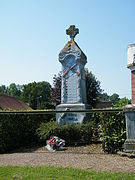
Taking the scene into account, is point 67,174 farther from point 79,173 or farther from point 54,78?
point 54,78

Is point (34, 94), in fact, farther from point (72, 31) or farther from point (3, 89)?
point (72, 31)

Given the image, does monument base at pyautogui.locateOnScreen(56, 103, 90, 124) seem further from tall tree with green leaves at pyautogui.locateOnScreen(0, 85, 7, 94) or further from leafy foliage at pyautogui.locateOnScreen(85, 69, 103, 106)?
tall tree with green leaves at pyautogui.locateOnScreen(0, 85, 7, 94)

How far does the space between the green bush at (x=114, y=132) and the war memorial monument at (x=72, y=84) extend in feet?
12.2

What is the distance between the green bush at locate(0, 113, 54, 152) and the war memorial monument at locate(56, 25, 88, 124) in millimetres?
1312

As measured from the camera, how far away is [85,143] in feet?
31.7

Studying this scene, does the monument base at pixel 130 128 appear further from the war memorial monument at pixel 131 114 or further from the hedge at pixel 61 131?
the hedge at pixel 61 131

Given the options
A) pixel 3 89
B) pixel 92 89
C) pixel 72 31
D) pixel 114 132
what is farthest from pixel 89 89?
pixel 3 89

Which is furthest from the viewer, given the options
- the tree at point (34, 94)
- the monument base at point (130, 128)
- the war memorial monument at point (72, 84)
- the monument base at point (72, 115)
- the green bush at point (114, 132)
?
the tree at point (34, 94)

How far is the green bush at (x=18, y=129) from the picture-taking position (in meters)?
8.59

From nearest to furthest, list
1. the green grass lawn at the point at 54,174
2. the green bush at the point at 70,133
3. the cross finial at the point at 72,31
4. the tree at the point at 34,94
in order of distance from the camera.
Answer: the green grass lawn at the point at 54,174, the green bush at the point at 70,133, the cross finial at the point at 72,31, the tree at the point at 34,94

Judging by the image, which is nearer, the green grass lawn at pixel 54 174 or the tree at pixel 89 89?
the green grass lawn at pixel 54 174

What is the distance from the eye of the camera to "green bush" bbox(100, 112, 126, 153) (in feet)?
23.0

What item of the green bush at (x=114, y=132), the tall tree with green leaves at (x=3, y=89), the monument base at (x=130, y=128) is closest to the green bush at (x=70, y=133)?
the green bush at (x=114, y=132)

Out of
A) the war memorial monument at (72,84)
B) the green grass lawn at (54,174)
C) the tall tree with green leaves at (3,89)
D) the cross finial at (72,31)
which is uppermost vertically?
the tall tree with green leaves at (3,89)
